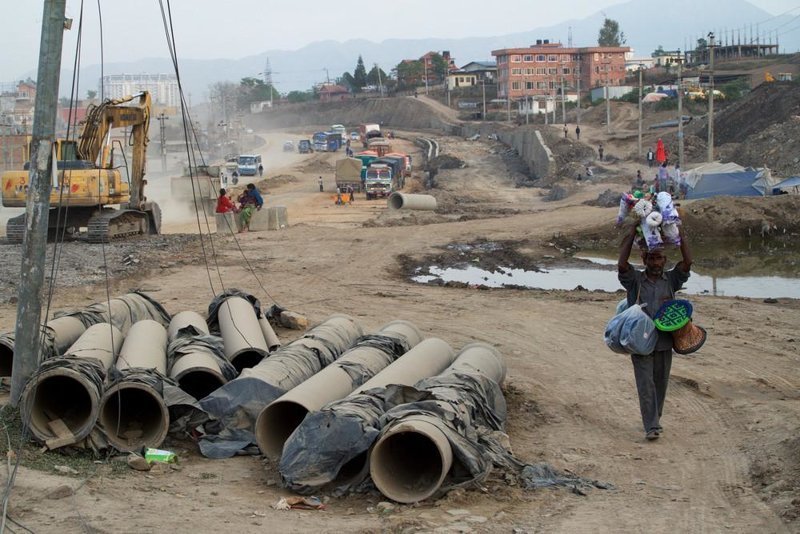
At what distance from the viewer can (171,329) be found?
1269 cm

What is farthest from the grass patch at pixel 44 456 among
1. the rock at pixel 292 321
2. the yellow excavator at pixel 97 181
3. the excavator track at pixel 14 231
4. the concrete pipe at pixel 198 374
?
the excavator track at pixel 14 231

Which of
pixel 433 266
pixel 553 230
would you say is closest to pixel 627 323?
pixel 433 266

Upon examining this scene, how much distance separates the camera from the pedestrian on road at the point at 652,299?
9.65 m

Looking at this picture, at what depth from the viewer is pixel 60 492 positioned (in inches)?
298

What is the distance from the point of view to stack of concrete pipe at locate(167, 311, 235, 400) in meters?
10.6

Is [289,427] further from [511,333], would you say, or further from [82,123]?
[82,123]

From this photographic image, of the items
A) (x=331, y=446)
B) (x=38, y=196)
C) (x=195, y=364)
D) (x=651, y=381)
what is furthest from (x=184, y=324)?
(x=651, y=381)

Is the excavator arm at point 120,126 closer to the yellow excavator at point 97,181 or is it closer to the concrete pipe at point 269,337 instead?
the yellow excavator at point 97,181

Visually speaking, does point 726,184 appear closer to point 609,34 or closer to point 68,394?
point 68,394

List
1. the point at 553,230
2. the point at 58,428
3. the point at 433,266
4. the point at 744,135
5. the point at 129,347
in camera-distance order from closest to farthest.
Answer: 1. the point at 58,428
2. the point at 129,347
3. the point at 433,266
4. the point at 553,230
5. the point at 744,135

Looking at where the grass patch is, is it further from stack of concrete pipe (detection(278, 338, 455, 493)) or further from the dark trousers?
the dark trousers

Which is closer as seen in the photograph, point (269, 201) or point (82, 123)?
point (82, 123)

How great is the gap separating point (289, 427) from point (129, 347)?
8.17 ft

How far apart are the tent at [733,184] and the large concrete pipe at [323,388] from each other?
28372mm
